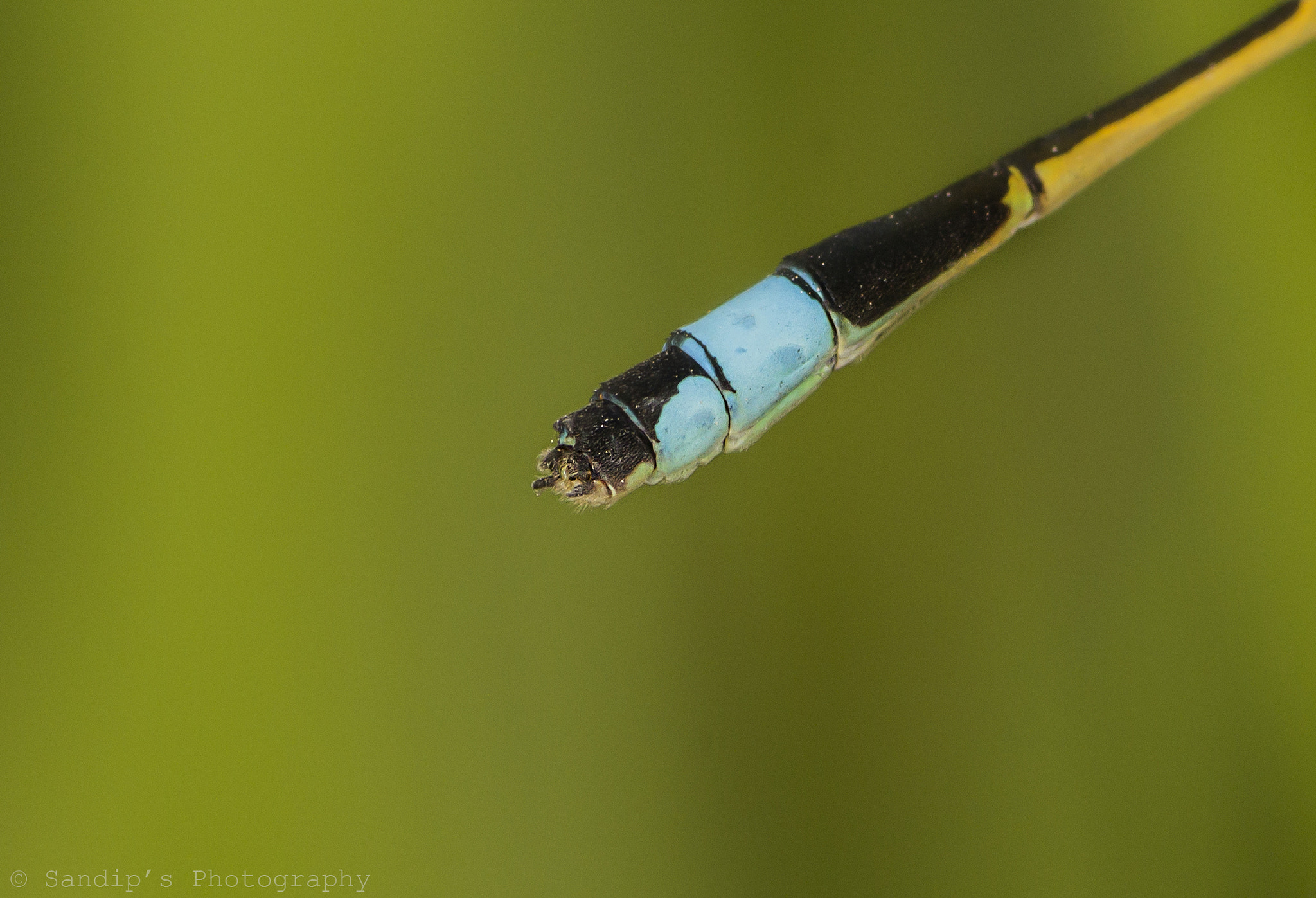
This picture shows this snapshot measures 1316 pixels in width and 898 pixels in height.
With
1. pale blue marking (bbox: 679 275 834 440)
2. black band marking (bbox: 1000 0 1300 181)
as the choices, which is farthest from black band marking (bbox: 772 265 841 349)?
black band marking (bbox: 1000 0 1300 181)

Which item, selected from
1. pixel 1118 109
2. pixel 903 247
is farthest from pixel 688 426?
pixel 1118 109

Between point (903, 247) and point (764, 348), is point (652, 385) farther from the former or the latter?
point (903, 247)

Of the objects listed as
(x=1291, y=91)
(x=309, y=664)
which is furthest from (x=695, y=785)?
(x=1291, y=91)

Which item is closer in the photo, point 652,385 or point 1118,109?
point 652,385

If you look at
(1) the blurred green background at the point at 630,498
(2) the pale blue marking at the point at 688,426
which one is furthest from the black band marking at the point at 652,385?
(1) the blurred green background at the point at 630,498

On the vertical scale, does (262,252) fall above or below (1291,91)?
above

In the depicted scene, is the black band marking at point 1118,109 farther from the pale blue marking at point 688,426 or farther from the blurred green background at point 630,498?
the pale blue marking at point 688,426

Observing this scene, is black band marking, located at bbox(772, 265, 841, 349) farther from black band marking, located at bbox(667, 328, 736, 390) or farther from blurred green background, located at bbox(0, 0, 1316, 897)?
blurred green background, located at bbox(0, 0, 1316, 897)

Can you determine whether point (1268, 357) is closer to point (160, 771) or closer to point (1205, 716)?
point (1205, 716)
